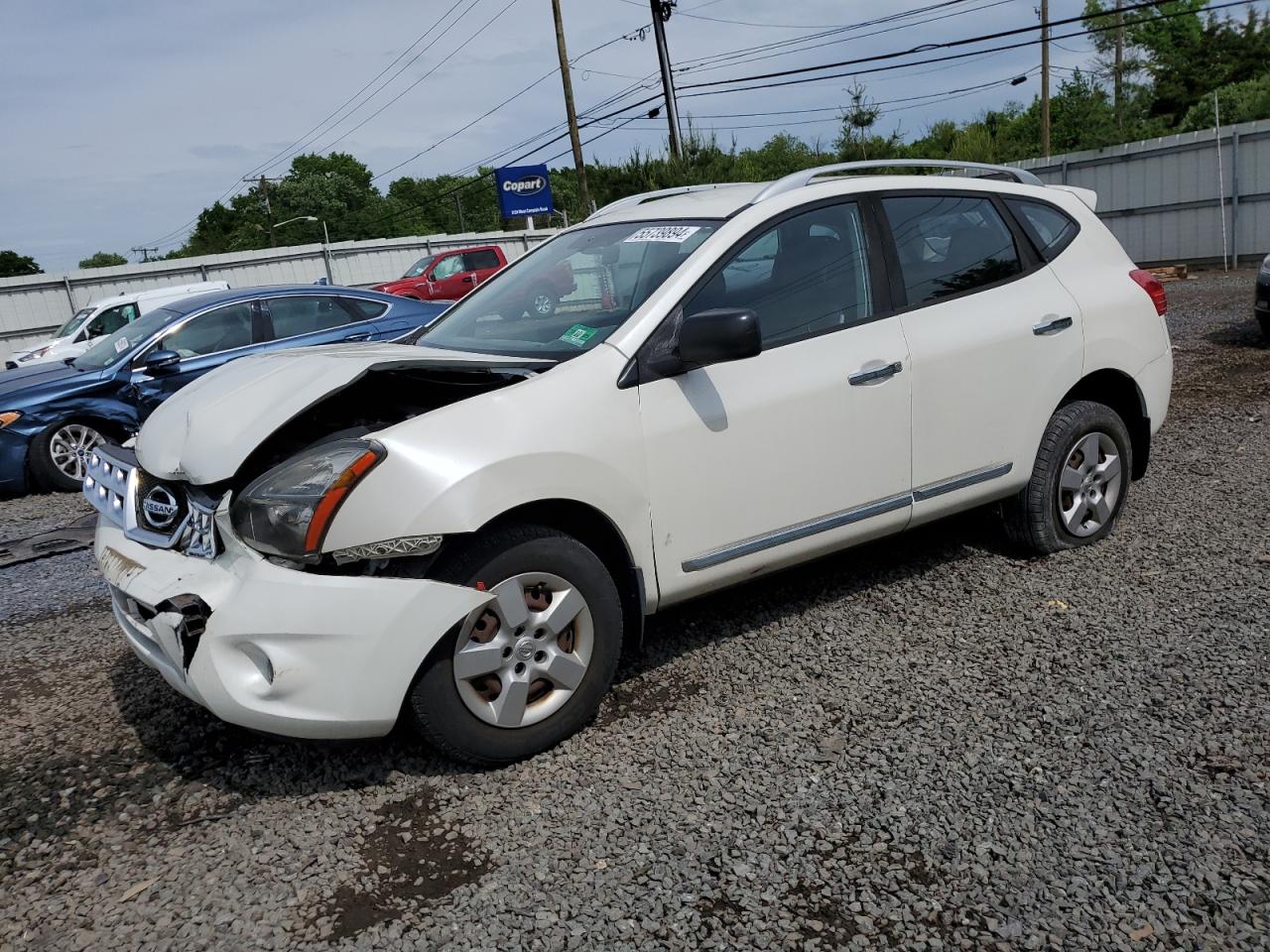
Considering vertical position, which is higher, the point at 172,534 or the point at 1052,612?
the point at 172,534

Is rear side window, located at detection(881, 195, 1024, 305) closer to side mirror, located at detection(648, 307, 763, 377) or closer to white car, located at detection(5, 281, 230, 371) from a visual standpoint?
side mirror, located at detection(648, 307, 763, 377)

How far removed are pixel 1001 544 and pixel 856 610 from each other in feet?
3.59

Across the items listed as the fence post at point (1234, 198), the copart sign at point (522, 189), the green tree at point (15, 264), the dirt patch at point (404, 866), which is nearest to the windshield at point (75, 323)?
the copart sign at point (522, 189)

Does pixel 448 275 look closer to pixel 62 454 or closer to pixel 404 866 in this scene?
pixel 62 454

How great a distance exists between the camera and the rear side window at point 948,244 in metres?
4.15

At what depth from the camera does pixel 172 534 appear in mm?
3158

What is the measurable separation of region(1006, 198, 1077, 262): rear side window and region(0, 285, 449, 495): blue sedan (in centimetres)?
540

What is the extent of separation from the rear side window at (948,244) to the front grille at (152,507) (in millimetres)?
2740

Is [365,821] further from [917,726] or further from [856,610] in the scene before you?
[856,610]

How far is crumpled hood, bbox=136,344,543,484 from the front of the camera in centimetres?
301

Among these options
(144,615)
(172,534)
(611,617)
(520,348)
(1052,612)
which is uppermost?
(520,348)

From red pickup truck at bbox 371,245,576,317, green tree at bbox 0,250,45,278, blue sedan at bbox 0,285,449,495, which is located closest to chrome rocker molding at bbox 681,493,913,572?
blue sedan at bbox 0,285,449,495

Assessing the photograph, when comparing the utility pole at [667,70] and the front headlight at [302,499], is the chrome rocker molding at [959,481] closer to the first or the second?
the front headlight at [302,499]

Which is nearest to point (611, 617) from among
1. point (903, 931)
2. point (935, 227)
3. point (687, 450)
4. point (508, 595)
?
point (508, 595)
